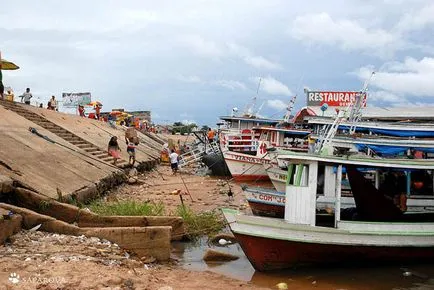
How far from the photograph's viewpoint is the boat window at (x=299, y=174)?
9.52m

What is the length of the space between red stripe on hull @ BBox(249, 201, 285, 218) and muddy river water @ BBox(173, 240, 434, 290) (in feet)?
10.8

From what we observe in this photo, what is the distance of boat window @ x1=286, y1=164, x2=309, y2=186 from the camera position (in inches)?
375

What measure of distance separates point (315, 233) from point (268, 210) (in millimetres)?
4414

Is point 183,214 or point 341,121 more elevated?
point 341,121

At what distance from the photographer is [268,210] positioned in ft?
44.9

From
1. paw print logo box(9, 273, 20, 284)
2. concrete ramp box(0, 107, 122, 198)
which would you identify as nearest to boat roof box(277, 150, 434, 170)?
paw print logo box(9, 273, 20, 284)

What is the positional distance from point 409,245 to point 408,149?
4.01 m

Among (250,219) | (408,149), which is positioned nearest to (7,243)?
(250,219)

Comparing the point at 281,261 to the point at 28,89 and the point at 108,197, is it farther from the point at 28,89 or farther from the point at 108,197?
the point at 28,89

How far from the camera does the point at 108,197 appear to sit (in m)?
15.2

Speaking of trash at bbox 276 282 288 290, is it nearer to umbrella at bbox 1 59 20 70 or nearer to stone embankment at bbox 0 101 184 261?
stone embankment at bbox 0 101 184 261

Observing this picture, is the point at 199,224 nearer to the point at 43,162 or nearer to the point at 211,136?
the point at 43,162

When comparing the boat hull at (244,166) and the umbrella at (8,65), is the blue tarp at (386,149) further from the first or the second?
the umbrella at (8,65)

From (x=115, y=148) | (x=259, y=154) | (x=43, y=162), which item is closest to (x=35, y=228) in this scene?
(x=43, y=162)
